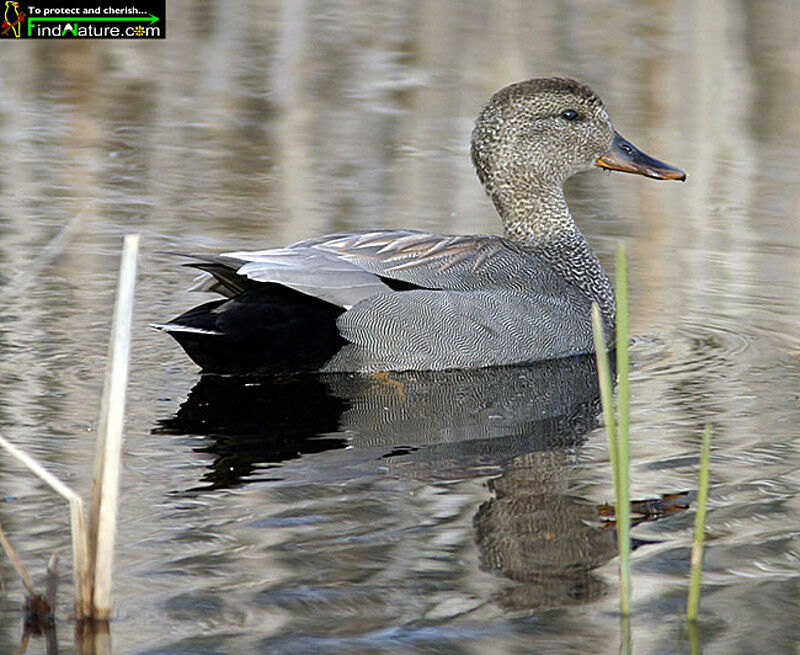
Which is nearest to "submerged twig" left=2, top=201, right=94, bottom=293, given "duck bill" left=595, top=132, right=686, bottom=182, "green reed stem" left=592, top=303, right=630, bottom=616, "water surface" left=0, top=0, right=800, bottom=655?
"water surface" left=0, top=0, right=800, bottom=655

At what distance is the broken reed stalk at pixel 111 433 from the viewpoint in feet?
12.1

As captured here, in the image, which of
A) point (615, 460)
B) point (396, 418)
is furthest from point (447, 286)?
point (615, 460)

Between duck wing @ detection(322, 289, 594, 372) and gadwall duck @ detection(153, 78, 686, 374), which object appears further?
duck wing @ detection(322, 289, 594, 372)

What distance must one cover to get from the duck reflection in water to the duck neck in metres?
0.52

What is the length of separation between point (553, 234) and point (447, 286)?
1152 mm

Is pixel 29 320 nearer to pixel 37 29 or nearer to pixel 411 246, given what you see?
pixel 411 246

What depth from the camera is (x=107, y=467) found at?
→ 12.1 feet

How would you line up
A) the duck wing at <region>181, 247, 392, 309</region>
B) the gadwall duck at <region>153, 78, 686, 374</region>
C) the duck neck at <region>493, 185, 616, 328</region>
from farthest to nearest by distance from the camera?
the duck neck at <region>493, 185, 616, 328</region> → the gadwall duck at <region>153, 78, 686, 374</region> → the duck wing at <region>181, 247, 392, 309</region>

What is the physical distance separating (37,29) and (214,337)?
31.6ft

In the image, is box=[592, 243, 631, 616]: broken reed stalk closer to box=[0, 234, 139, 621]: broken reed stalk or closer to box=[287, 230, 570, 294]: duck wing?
box=[0, 234, 139, 621]: broken reed stalk

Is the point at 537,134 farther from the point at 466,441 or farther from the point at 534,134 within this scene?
the point at 466,441

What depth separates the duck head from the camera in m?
7.81

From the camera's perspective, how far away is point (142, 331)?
287 inches

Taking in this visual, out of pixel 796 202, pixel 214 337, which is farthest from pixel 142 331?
pixel 796 202
